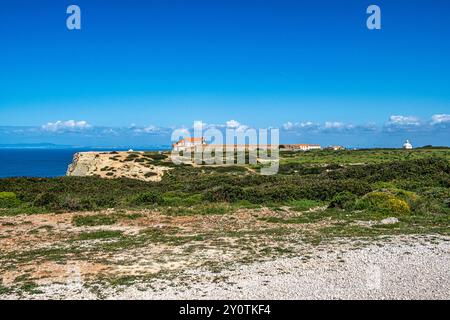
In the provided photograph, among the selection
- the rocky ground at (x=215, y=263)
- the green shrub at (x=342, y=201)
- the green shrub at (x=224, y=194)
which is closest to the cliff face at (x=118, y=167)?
the green shrub at (x=224, y=194)

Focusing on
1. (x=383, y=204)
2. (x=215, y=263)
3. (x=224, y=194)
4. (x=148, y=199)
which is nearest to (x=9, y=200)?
(x=148, y=199)

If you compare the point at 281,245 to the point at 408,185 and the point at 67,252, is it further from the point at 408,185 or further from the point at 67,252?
the point at 408,185

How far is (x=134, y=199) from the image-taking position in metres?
23.2

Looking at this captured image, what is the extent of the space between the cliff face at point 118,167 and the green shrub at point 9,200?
85.1ft

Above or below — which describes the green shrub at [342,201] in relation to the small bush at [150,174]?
above

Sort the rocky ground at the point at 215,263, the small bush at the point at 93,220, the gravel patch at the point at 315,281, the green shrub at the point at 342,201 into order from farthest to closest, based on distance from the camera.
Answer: the green shrub at the point at 342,201, the small bush at the point at 93,220, the rocky ground at the point at 215,263, the gravel patch at the point at 315,281

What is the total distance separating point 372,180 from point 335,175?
554 centimetres

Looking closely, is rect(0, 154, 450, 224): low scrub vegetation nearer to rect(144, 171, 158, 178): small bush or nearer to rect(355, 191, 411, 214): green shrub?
rect(355, 191, 411, 214): green shrub

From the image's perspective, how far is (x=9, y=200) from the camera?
23469 mm

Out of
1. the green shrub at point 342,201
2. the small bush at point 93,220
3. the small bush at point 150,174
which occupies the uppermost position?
the green shrub at point 342,201

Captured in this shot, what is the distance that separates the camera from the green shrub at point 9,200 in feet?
74.3

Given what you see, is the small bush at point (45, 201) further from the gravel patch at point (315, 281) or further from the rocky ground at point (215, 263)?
the gravel patch at point (315, 281)
